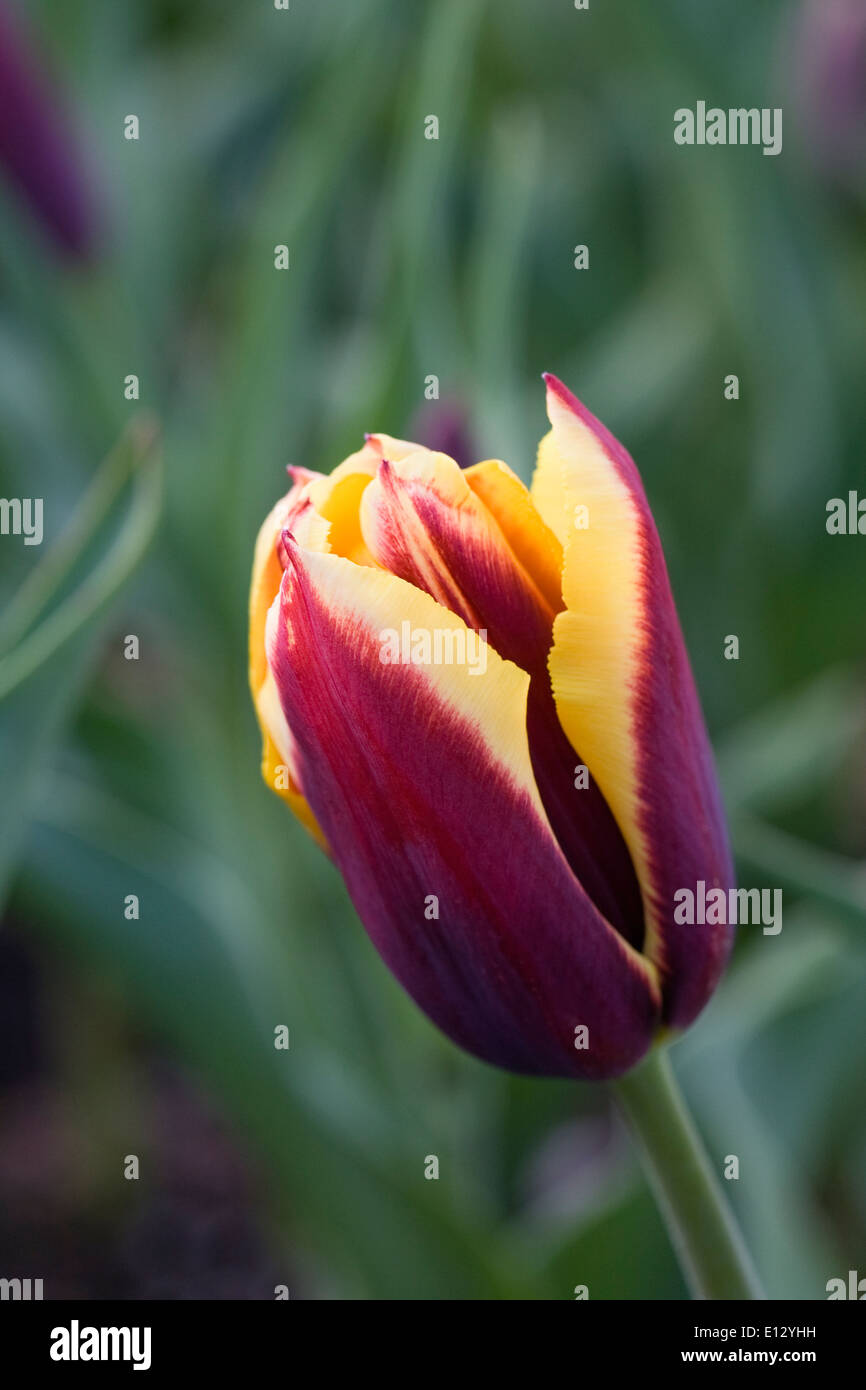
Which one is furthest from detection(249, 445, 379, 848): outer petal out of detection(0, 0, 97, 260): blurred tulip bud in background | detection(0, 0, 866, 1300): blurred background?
detection(0, 0, 97, 260): blurred tulip bud in background

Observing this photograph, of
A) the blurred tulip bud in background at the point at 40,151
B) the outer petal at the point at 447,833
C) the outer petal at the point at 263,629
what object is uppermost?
the blurred tulip bud in background at the point at 40,151

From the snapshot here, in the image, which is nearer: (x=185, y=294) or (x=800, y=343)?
(x=800, y=343)

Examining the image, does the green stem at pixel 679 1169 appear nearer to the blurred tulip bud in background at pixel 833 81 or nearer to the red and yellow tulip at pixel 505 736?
the red and yellow tulip at pixel 505 736

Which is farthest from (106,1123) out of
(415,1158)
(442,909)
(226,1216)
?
(442,909)

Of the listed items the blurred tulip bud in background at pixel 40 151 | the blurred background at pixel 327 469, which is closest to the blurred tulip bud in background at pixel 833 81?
the blurred background at pixel 327 469

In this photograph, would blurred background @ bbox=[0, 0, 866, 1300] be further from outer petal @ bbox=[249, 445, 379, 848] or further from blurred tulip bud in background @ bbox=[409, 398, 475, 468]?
outer petal @ bbox=[249, 445, 379, 848]
